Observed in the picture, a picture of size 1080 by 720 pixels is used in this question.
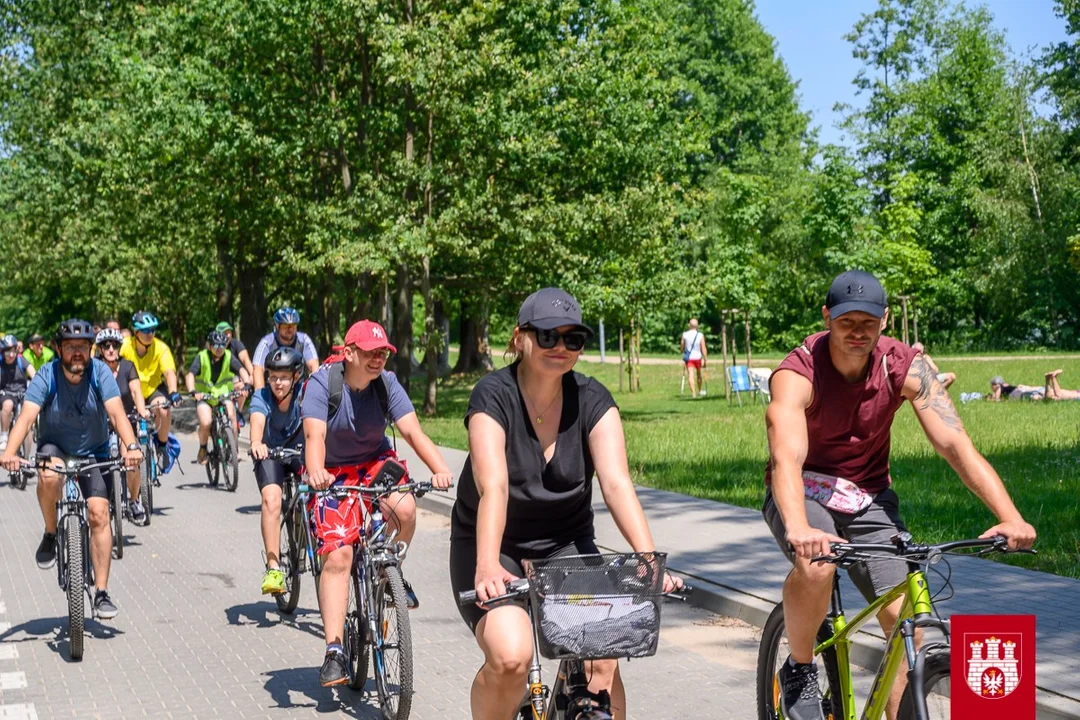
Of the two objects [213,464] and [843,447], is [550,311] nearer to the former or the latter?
[843,447]

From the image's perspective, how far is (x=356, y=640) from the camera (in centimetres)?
654

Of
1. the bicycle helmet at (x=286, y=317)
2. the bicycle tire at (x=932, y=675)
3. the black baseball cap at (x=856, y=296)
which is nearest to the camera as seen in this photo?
the bicycle tire at (x=932, y=675)

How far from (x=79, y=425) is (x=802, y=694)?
203 inches

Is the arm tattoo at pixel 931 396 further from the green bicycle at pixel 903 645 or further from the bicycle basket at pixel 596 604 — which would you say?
the bicycle basket at pixel 596 604

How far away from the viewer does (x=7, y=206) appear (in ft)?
146

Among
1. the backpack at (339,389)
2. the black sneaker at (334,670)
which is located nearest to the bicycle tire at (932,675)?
the black sneaker at (334,670)

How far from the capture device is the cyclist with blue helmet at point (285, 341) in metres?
12.0

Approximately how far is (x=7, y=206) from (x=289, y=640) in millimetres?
40364

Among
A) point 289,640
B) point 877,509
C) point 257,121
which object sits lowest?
point 289,640

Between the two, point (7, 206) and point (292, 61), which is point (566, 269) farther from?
point (7, 206)

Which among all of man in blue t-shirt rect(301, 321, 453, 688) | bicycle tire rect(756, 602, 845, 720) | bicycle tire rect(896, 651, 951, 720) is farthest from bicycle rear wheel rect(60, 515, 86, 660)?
bicycle tire rect(896, 651, 951, 720)

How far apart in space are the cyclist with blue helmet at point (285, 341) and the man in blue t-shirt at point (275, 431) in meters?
2.05

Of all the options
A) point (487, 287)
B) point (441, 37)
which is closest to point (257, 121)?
point (441, 37)

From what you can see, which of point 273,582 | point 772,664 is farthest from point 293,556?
point 772,664
